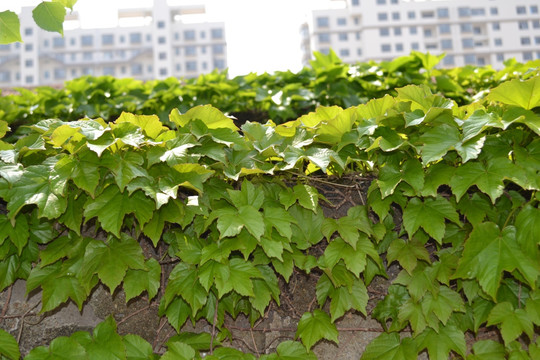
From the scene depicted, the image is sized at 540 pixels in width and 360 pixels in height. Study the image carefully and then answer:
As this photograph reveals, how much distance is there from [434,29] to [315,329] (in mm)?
63142

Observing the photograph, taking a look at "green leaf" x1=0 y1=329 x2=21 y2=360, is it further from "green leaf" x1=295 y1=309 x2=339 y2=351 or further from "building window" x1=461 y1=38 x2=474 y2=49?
"building window" x1=461 y1=38 x2=474 y2=49

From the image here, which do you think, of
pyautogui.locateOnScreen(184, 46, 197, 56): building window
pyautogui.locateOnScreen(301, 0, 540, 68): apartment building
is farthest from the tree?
pyautogui.locateOnScreen(184, 46, 197, 56): building window

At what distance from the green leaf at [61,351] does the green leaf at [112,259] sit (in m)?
0.16

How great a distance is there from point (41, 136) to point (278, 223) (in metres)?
0.65

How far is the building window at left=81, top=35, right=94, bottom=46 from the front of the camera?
197ft

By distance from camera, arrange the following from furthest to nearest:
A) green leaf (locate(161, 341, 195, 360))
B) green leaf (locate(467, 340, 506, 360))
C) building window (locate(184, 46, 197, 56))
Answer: building window (locate(184, 46, 197, 56)) < green leaf (locate(467, 340, 506, 360)) < green leaf (locate(161, 341, 195, 360))

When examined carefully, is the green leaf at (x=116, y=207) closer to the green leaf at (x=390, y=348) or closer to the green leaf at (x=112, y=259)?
the green leaf at (x=112, y=259)

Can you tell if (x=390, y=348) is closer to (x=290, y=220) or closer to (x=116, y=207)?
(x=290, y=220)

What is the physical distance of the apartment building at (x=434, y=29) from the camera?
5694 cm

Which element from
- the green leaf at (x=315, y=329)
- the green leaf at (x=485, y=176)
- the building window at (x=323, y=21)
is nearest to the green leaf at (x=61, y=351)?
the green leaf at (x=315, y=329)

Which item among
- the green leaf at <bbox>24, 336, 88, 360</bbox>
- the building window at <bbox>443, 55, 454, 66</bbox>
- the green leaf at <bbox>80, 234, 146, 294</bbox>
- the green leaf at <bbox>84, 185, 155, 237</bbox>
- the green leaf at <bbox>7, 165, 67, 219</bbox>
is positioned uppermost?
the building window at <bbox>443, 55, 454, 66</bbox>

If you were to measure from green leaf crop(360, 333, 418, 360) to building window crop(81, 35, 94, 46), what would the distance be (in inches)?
2563

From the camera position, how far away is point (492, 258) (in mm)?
1176

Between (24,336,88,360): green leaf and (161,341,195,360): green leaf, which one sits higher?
(24,336,88,360): green leaf
